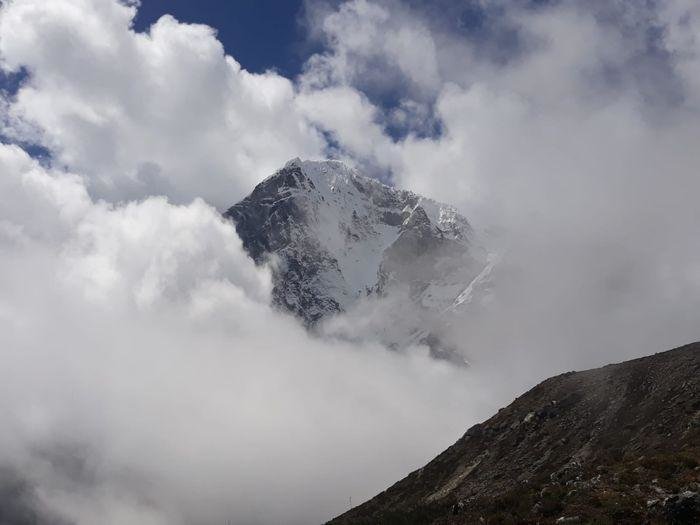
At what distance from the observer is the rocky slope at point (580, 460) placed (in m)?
32.2

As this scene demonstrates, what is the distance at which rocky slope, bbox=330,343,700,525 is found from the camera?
3219cm

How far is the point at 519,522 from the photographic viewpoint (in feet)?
110

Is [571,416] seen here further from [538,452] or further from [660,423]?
[660,423]

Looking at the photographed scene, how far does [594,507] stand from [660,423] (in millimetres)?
31104

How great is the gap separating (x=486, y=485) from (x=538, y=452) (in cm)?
727

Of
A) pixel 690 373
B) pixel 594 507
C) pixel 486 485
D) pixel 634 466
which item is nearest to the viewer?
pixel 594 507

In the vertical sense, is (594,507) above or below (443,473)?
below

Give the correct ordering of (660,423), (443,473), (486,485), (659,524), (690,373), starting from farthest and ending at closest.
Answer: (443,473), (486,485), (690,373), (660,423), (659,524)

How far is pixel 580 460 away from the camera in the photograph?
2405 inches

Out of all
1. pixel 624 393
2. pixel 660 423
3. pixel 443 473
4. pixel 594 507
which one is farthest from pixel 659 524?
pixel 443 473

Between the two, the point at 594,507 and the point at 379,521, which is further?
the point at 379,521

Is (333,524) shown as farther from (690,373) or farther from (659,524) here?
(659,524)

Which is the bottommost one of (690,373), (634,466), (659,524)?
(659,524)

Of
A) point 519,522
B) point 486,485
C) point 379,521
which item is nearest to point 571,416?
point 486,485
